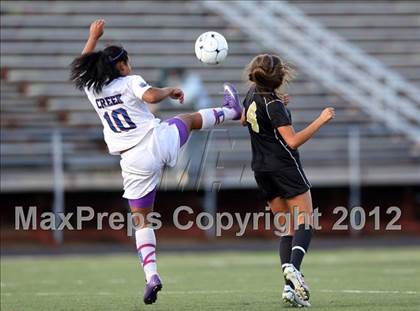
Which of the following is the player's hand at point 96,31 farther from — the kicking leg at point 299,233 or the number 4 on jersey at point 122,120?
the kicking leg at point 299,233

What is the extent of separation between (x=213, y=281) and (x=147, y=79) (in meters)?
9.47

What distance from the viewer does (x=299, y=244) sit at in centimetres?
841

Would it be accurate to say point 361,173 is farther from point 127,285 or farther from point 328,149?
point 127,285

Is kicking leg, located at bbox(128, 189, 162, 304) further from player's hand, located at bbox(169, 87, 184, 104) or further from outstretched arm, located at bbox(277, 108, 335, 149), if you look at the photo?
outstretched arm, located at bbox(277, 108, 335, 149)

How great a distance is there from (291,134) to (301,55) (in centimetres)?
1376

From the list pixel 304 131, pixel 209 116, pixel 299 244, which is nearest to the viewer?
pixel 304 131

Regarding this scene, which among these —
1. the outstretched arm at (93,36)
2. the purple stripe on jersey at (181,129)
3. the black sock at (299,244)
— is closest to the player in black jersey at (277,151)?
the black sock at (299,244)

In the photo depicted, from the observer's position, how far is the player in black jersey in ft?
27.5

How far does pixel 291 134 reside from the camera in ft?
27.0

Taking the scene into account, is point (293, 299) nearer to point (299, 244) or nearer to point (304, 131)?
point (299, 244)

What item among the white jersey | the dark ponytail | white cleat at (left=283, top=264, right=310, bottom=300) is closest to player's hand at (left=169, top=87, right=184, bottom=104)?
the white jersey

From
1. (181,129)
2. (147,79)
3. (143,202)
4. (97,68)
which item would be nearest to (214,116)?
(181,129)

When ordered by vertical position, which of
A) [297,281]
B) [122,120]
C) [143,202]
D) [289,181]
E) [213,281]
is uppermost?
[122,120]

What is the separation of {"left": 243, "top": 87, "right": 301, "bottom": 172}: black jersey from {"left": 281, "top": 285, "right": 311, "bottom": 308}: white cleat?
911 millimetres
